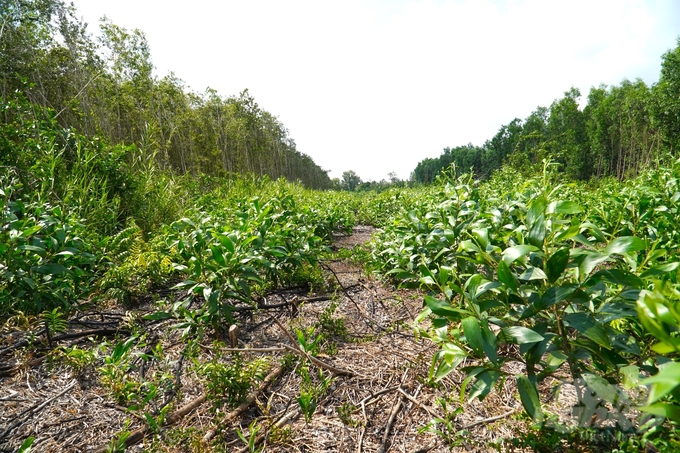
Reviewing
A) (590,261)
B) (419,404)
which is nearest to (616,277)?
(590,261)

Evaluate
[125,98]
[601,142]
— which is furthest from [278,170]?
[601,142]

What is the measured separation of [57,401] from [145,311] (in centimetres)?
83

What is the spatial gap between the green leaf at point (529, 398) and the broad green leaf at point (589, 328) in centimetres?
19

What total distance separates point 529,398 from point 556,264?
35cm

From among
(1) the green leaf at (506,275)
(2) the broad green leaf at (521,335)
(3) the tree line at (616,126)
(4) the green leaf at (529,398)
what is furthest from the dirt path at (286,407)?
(3) the tree line at (616,126)

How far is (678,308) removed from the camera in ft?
1.45

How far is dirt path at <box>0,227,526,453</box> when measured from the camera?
1120 mm

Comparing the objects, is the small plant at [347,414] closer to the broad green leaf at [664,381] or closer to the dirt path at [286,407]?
the dirt path at [286,407]

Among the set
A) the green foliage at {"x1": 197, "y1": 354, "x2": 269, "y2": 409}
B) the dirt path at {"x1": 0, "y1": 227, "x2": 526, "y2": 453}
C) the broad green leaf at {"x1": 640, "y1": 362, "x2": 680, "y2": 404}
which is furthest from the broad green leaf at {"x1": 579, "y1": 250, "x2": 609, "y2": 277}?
the green foliage at {"x1": 197, "y1": 354, "x2": 269, "y2": 409}

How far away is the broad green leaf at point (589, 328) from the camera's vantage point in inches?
27.8

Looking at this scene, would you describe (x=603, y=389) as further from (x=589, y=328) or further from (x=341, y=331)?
(x=341, y=331)

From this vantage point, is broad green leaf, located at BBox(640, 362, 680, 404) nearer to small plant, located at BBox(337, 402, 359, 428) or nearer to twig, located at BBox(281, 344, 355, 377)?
small plant, located at BBox(337, 402, 359, 428)

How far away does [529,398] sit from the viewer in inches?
30.7

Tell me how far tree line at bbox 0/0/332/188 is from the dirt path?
108 inches
